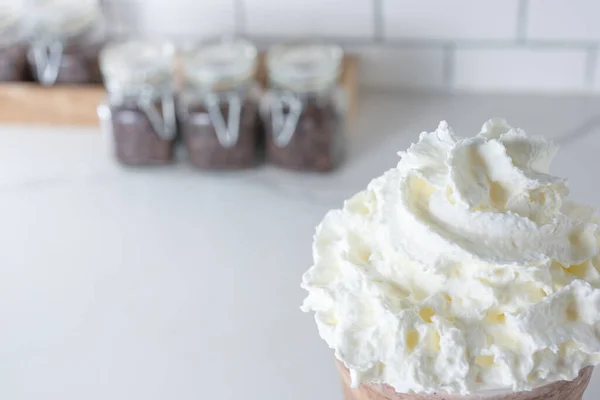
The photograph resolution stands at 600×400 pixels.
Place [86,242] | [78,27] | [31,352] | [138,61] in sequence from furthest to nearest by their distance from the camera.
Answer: [78,27] → [138,61] → [86,242] → [31,352]

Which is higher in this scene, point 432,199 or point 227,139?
point 432,199

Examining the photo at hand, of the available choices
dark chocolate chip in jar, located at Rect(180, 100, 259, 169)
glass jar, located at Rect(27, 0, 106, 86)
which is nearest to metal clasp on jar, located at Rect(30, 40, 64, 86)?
glass jar, located at Rect(27, 0, 106, 86)

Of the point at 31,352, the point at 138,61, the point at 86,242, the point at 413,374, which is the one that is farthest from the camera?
the point at 138,61

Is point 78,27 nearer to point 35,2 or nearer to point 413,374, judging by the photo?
point 35,2

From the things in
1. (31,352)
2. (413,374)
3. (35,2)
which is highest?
(35,2)

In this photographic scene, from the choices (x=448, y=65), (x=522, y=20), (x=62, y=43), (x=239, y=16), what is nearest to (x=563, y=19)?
(x=522, y=20)

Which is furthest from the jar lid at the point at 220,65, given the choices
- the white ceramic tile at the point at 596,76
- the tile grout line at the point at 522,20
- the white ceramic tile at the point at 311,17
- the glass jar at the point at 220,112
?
the white ceramic tile at the point at 596,76

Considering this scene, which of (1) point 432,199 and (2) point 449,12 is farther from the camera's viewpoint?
(2) point 449,12

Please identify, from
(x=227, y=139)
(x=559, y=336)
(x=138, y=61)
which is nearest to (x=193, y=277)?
(x=227, y=139)

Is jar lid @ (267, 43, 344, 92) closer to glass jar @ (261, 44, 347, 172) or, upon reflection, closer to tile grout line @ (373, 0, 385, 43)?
glass jar @ (261, 44, 347, 172)

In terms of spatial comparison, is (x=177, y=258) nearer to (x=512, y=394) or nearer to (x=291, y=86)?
(x=291, y=86)
